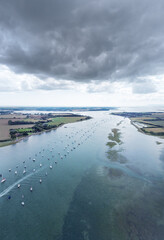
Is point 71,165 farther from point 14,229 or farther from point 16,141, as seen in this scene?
point 16,141

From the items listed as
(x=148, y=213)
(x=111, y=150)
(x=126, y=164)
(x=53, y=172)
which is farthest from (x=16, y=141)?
(x=148, y=213)

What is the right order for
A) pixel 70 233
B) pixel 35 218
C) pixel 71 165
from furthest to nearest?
pixel 71 165, pixel 35 218, pixel 70 233

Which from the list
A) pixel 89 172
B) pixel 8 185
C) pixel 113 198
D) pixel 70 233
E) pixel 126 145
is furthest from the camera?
pixel 126 145

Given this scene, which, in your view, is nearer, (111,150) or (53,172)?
(53,172)

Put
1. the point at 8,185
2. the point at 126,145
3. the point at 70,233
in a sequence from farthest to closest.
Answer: the point at 126,145
the point at 8,185
the point at 70,233

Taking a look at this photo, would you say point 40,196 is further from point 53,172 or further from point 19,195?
point 53,172

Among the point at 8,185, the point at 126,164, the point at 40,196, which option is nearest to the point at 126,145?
the point at 126,164
